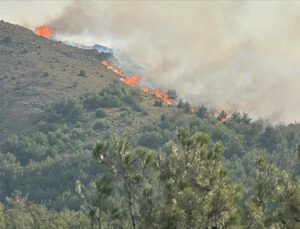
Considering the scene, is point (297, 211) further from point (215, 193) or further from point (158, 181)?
point (158, 181)

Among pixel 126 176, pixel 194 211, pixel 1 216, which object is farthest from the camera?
pixel 1 216

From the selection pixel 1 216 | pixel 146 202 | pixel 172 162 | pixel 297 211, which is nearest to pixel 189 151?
pixel 172 162

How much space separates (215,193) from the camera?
174 ft

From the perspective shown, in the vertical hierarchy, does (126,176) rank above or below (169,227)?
above

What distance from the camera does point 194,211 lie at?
53.1m

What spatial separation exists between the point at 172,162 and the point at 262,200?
7684 millimetres

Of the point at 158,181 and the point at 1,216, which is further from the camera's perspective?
the point at 1,216

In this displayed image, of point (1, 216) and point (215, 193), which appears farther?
point (1, 216)

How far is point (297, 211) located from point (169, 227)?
30.6 ft

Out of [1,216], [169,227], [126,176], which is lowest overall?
[169,227]

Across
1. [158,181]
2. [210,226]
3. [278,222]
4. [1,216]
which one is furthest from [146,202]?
[1,216]

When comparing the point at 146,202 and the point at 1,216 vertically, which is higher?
the point at 1,216

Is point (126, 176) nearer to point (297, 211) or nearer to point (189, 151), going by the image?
point (189, 151)

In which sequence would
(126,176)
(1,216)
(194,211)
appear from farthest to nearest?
(1,216) < (126,176) < (194,211)
